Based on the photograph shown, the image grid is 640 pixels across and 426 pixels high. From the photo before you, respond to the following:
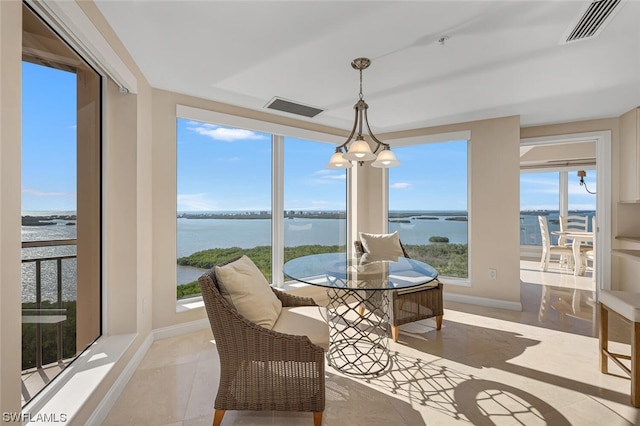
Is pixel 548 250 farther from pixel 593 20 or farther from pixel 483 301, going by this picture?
pixel 593 20

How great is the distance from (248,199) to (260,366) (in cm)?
232

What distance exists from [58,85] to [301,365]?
2.18m

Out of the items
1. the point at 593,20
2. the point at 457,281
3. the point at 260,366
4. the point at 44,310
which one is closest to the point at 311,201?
the point at 457,281

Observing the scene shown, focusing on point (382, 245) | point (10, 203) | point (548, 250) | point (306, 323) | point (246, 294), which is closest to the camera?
point (10, 203)

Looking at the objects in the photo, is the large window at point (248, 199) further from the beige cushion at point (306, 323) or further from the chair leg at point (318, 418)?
the chair leg at point (318, 418)

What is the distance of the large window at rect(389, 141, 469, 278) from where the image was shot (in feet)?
14.3

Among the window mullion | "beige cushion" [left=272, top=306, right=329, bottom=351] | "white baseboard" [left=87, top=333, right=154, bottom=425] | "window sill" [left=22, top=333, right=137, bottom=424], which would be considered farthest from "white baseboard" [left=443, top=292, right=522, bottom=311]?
"window sill" [left=22, top=333, right=137, bottom=424]

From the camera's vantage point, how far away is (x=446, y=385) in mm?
2156

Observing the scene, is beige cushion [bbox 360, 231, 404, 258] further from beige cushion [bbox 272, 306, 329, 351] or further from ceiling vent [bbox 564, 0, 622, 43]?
ceiling vent [bbox 564, 0, 622, 43]

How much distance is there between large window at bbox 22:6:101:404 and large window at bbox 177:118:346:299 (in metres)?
1.04

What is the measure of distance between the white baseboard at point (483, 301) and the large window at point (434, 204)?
1.01 ft

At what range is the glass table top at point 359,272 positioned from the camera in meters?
2.19

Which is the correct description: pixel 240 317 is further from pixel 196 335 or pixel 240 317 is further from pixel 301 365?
pixel 196 335

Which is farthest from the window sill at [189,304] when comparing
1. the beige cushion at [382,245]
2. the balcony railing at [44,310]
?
the beige cushion at [382,245]
